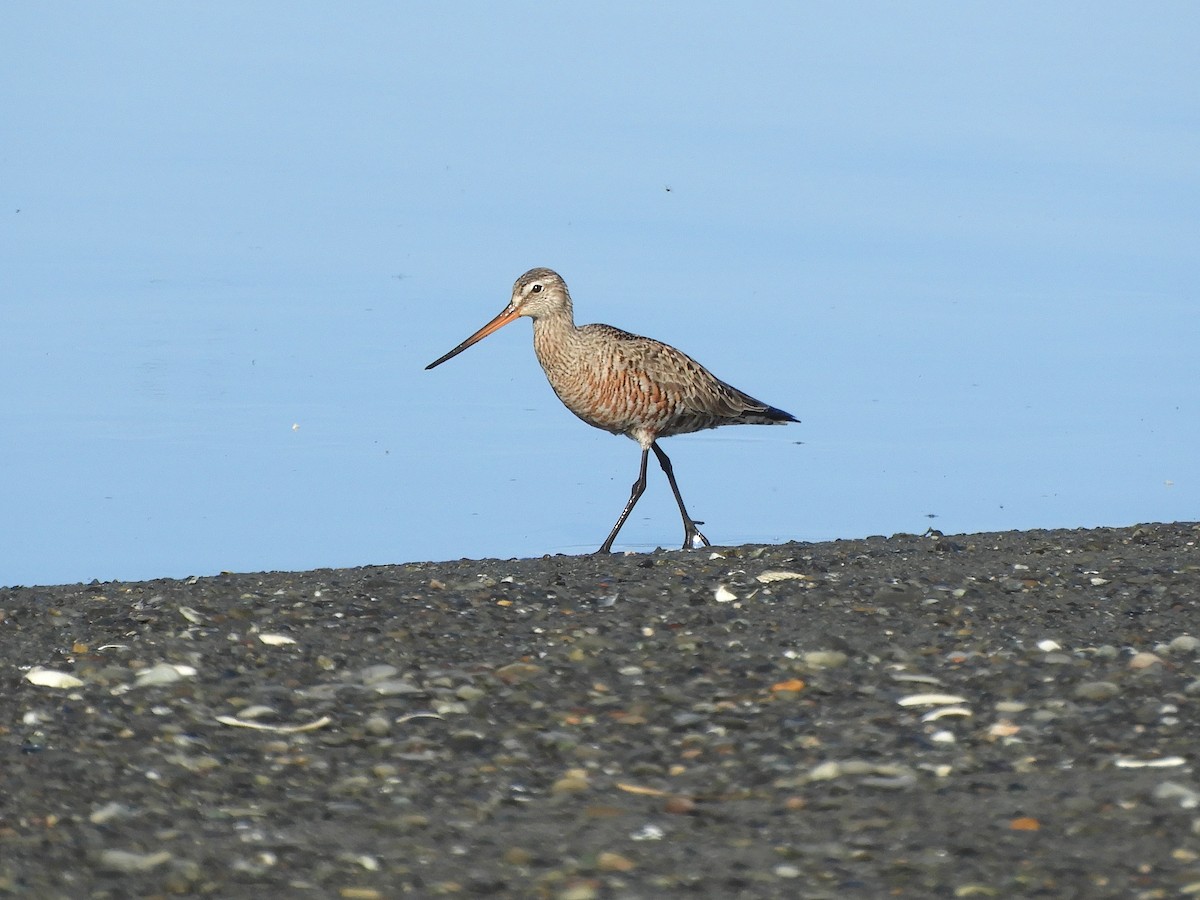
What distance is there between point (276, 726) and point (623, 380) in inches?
243

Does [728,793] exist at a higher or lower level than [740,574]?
lower

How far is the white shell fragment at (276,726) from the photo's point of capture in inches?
240

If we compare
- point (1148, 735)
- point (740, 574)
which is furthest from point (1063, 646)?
point (740, 574)

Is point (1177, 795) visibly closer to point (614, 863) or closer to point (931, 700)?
point (931, 700)

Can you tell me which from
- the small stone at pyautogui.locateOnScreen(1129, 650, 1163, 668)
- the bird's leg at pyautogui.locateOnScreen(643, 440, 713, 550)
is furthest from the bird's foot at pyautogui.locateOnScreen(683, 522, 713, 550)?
the small stone at pyautogui.locateOnScreen(1129, 650, 1163, 668)

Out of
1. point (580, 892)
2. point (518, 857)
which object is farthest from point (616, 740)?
point (580, 892)

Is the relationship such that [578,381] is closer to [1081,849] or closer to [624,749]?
[624,749]

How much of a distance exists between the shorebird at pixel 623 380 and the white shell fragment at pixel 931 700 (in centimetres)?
556

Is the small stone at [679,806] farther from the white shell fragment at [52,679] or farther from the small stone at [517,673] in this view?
the white shell fragment at [52,679]

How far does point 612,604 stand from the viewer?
7770 mm

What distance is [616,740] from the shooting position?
5922 millimetres

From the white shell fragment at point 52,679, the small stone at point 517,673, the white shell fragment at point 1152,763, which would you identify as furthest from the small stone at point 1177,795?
the white shell fragment at point 52,679

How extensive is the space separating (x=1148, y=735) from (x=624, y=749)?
5.44ft

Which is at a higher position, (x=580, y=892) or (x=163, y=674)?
(x=163, y=674)
